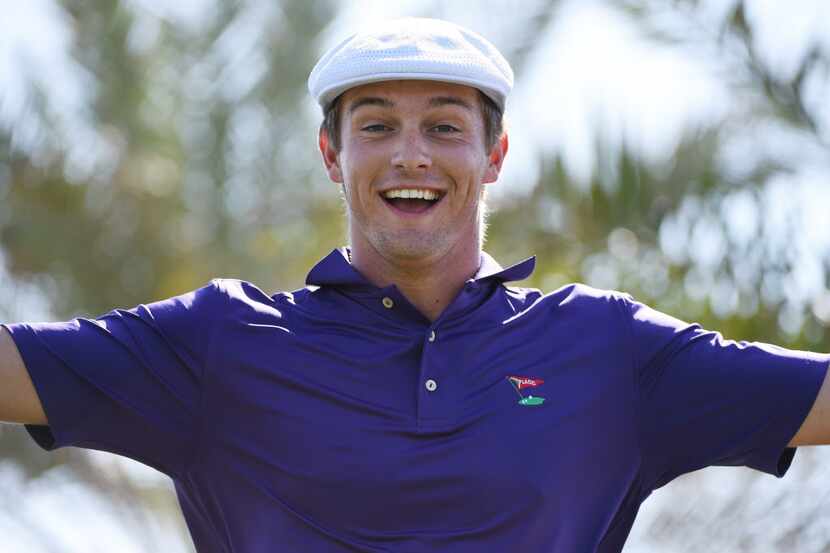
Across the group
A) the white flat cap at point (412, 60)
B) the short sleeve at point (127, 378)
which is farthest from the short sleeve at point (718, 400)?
the short sleeve at point (127, 378)

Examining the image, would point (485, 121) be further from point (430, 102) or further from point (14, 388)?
point (14, 388)

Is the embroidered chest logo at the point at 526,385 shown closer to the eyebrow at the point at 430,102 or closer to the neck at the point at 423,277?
the neck at the point at 423,277

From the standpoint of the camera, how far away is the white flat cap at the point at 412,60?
443 centimetres

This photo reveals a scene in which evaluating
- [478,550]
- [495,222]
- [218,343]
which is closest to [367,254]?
[218,343]

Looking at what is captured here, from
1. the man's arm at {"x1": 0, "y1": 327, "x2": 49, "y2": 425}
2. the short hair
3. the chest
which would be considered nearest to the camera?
the man's arm at {"x1": 0, "y1": 327, "x2": 49, "y2": 425}

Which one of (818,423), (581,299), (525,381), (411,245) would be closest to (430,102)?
(411,245)

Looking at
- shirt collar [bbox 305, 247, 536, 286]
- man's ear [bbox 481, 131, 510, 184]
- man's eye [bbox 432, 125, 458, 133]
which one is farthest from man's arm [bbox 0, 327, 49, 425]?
man's ear [bbox 481, 131, 510, 184]

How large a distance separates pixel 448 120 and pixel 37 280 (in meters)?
6.67

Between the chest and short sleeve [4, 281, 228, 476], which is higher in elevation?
short sleeve [4, 281, 228, 476]

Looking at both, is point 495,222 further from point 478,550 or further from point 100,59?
point 478,550

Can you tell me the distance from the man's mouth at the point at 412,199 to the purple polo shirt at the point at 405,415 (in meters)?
0.30

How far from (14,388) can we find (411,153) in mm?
1162

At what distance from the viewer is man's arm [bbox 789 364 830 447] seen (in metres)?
4.19

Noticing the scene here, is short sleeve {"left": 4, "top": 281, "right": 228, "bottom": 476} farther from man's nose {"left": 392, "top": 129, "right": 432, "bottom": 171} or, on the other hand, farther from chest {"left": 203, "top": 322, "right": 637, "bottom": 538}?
man's nose {"left": 392, "top": 129, "right": 432, "bottom": 171}
